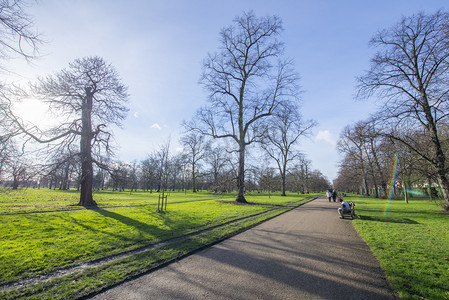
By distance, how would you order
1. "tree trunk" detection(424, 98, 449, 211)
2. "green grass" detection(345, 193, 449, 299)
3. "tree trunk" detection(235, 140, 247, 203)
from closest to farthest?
"green grass" detection(345, 193, 449, 299) → "tree trunk" detection(424, 98, 449, 211) → "tree trunk" detection(235, 140, 247, 203)

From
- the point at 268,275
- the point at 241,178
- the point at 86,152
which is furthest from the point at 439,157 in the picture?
the point at 86,152

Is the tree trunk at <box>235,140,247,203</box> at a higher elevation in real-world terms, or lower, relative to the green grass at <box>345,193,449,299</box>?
higher

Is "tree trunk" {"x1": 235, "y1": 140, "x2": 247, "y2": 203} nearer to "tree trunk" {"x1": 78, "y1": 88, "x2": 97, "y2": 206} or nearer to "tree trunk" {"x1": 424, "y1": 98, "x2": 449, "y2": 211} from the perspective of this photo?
"tree trunk" {"x1": 78, "y1": 88, "x2": 97, "y2": 206}

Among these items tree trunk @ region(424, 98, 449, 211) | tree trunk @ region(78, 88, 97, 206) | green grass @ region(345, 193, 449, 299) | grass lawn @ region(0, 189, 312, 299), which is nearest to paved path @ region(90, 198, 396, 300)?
green grass @ region(345, 193, 449, 299)

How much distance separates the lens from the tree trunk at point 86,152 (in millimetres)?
14809

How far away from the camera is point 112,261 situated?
15.3ft

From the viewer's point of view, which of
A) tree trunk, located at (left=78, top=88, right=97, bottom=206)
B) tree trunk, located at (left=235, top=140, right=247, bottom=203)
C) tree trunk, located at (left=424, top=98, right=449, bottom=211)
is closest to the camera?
tree trunk, located at (left=424, top=98, right=449, bottom=211)

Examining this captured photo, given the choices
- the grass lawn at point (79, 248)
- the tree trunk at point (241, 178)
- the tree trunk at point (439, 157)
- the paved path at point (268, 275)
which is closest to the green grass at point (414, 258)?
the paved path at point (268, 275)

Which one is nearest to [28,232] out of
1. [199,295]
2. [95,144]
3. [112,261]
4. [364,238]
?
[112,261]

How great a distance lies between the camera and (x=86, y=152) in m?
14.9

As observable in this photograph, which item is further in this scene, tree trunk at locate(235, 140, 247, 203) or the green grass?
tree trunk at locate(235, 140, 247, 203)

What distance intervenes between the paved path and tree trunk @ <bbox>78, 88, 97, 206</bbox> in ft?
44.6

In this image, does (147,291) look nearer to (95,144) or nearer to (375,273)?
(375,273)

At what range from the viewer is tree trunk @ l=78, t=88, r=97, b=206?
14809mm
